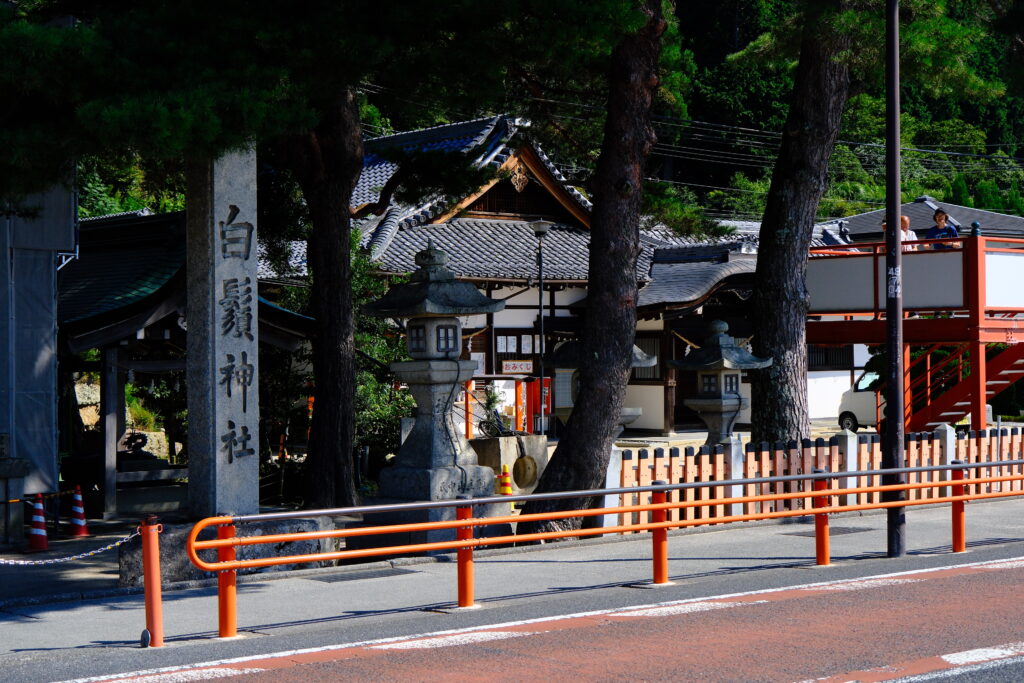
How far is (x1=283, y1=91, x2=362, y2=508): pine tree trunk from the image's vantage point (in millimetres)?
15844

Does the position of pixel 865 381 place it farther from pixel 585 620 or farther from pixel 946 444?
pixel 585 620

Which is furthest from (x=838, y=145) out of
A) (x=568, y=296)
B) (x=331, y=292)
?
(x=331, y=292)

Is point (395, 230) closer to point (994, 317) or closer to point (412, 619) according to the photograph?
point (994, 317)

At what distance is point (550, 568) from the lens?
11.7m

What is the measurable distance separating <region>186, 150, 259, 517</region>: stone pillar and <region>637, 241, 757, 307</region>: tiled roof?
1772cm

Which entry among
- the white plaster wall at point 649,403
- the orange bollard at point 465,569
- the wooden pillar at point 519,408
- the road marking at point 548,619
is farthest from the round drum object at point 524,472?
the white plaster wall at point 649,403

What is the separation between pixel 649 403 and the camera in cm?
3209

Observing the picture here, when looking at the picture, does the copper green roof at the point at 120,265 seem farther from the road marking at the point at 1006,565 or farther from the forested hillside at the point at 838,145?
the forested hillside at the point at 838,145

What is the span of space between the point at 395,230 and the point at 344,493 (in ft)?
39.5

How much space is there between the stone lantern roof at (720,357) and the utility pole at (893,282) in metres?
3.96

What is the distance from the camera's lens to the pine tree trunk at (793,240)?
16.4m

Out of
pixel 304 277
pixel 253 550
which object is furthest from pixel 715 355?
pixel 304 277

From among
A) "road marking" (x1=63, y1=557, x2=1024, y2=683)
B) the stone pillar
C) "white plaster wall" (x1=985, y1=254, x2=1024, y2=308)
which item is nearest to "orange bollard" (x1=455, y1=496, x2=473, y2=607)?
"road marking" (x1=63, y1=557, x2=1024, y2=683)

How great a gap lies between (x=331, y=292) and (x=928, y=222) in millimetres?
29189
